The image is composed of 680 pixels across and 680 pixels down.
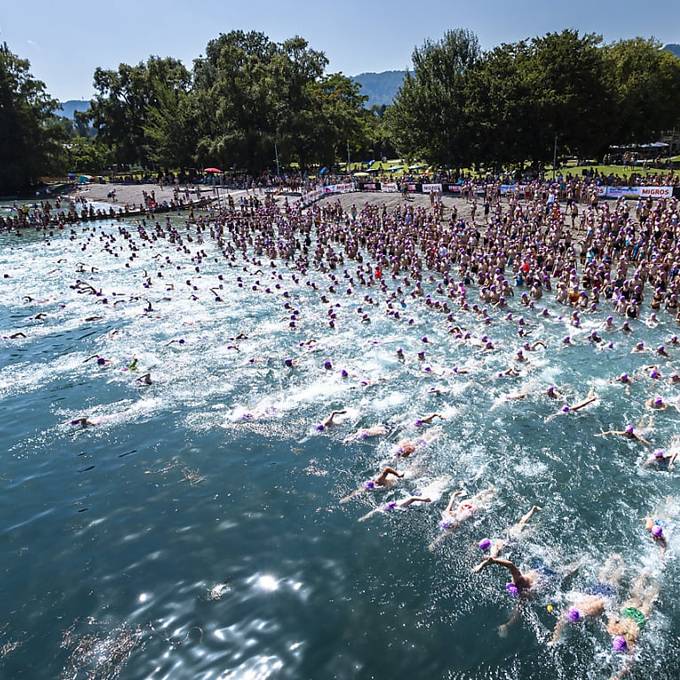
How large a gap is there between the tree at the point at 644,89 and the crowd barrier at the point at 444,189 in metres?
21.7

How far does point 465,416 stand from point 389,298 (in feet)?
34.4

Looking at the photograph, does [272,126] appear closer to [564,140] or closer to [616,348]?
[564,140]

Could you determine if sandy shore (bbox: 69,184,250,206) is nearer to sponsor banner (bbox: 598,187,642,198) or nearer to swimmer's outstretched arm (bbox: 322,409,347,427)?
sponsor banner (bbox: 598,187,642,198)

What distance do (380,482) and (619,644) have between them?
17.5 ft

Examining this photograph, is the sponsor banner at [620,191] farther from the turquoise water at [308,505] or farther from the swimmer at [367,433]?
the swimmer at [367,433]

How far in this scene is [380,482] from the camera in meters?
11.7

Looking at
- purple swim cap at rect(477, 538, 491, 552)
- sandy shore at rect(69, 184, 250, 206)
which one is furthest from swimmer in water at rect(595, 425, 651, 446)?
sandy shore at rect(69, 184, 250, 206)

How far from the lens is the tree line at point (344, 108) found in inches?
1875

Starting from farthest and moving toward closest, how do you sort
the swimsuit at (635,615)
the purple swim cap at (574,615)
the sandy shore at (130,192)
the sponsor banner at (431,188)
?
the sandy shore at (130,192), the sponsor banner at (431,188), the purple swim cap at (574,615), the swimsuit at (635,615)

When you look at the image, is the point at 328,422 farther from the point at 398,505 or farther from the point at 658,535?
the point at 658,535

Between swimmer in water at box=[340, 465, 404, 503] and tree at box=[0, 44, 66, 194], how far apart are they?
8507 centimetres

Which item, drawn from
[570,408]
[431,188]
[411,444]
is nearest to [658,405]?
[570,408]

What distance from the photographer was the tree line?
1875 inches

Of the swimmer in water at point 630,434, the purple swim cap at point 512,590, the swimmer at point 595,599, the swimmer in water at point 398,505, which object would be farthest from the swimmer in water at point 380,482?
A: the swimmer in water at point 630,434
